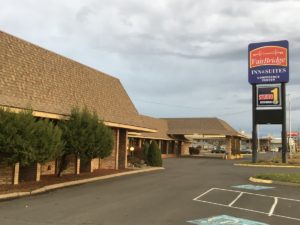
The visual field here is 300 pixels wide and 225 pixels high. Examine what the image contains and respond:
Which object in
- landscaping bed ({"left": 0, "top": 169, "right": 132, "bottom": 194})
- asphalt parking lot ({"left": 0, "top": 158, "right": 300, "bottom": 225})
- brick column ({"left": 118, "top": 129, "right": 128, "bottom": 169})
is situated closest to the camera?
asphalt parking lot ({"left": 0, "top": 158, "right": 300, "bottom": 225})

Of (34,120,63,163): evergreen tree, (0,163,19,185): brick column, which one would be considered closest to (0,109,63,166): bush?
(34,120,63,163): evergreen tree

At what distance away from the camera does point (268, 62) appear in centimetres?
3744

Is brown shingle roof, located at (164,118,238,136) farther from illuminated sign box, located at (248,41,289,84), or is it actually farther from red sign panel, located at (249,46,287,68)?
red sign panel, located at (249,46,287,68)

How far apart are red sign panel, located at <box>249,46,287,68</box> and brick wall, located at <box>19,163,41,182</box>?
2471 cm

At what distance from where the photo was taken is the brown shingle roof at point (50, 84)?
57.8 feet

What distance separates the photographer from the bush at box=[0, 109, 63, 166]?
14.9 m

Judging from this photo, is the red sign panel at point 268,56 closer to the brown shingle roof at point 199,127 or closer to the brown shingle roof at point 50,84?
the brown shingle roof at point 50,84

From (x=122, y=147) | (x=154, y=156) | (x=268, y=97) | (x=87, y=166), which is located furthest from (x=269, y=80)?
(x=87, y=166)

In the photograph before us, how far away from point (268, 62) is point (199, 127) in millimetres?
23245

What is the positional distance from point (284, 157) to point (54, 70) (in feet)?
77.5

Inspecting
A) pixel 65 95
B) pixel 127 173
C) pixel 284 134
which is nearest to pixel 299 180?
pixel 127 173

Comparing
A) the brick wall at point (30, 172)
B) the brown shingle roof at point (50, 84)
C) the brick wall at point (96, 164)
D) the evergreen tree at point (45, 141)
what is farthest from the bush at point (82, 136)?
the brick wall at point (96, 164)

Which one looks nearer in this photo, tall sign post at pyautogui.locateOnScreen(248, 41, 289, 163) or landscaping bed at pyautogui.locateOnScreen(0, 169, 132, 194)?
landscaping bed at pyautogui.locateOnScreen(0, 169, 132, 194)

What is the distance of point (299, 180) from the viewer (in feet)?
65.7
